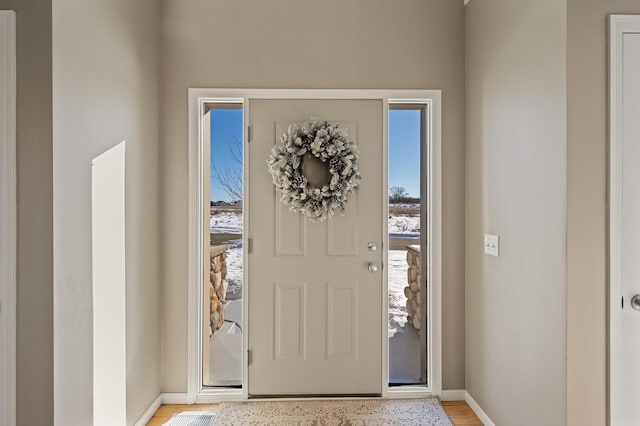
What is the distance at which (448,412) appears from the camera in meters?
2.87

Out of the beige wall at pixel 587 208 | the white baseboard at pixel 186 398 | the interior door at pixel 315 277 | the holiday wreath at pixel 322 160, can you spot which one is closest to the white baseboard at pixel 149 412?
the white baseboard at pixel 186 398

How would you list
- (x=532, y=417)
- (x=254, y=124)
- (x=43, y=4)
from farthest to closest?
(x=254, y=124)
(x=532, y=417)
(x=43, y=4)

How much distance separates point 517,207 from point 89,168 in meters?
2.11

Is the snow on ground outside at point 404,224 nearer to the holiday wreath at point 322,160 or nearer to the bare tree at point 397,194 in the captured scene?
the bare tree at point 397,194

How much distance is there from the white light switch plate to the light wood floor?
1064 millimetres

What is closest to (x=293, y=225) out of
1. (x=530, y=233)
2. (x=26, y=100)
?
(x=530, y=233)

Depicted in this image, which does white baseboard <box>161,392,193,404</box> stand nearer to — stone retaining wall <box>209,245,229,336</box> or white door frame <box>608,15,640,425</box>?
stone retaining wall <box>209,245,229,336</box>

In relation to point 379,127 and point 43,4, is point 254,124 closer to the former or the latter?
point 379,127

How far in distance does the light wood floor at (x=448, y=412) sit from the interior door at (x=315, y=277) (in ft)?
1.27

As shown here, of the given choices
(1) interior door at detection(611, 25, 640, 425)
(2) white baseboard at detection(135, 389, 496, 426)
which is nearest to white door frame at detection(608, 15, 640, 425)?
(1) interior door at detection(611, 25, 640, 425)

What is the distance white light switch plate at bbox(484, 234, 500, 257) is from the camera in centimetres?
251

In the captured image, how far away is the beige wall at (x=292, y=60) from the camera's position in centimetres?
298

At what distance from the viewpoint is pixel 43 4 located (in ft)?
5.69

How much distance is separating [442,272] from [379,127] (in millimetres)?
1086
